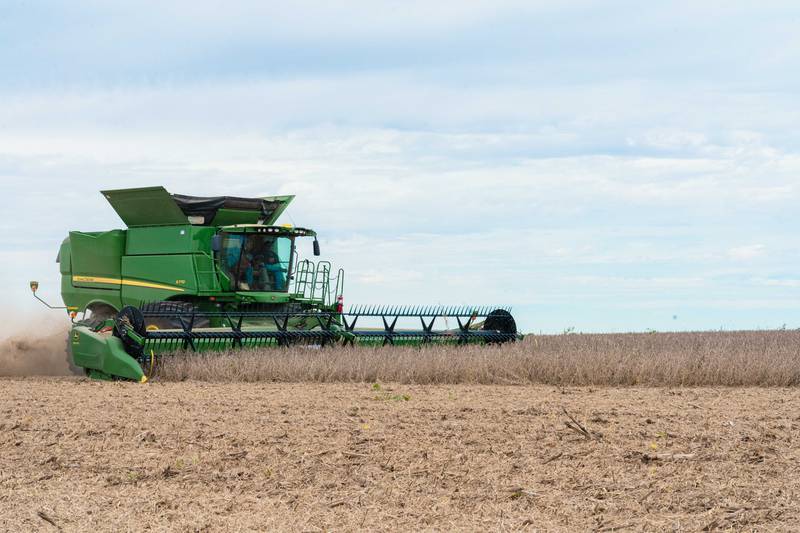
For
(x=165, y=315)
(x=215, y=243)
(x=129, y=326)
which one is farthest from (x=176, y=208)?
(x=129, y=326)

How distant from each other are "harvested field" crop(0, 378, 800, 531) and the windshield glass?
6.27 metres

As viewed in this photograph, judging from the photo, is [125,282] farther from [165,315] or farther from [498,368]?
[498,368]

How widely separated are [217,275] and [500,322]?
184 inches

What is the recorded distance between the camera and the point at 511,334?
639 inches

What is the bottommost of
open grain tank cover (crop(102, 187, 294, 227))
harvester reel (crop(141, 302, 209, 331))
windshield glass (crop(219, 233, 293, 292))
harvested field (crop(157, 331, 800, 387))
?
harvested field (crop(157, 331, 800, 387))

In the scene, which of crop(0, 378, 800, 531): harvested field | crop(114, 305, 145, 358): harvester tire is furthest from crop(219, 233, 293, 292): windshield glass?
crop(0, 378, 800, 531): harvested field

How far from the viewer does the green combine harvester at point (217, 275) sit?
15.0m

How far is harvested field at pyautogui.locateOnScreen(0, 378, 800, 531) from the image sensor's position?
5734 mm

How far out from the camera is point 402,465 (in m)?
6.64

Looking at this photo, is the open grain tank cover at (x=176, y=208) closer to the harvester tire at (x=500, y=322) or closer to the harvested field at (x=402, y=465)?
the harvester tire at (x=500, y=322)

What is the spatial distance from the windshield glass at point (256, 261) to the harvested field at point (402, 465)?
6.27m

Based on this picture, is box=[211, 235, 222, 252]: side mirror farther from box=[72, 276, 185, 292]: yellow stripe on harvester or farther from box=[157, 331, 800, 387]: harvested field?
box=[157, 331, 800, 387]: harvested field

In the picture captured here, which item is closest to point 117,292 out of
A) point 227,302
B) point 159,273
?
point 159,273

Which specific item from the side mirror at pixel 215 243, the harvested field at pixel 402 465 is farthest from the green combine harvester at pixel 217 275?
the harvested field at pixel 402 465
